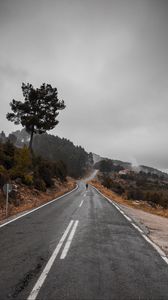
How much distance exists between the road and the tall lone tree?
80.6ft

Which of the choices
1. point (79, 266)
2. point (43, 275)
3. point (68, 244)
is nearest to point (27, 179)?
point (68, 244)

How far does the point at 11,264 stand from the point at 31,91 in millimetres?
29637

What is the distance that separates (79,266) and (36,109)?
94.7 ft

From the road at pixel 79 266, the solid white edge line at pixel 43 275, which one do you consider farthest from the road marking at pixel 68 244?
the solid white edge line at pixel 43 275

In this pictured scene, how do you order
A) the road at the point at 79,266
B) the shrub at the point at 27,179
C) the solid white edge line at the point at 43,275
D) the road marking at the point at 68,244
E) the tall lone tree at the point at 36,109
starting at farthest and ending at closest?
the tall lone tree at the point at 36,109 → the shrub at the point at 27,179 → the road marking at the point at 68,244 → the road at the point at 79,266 → the solid white edge line at the point at 43,275

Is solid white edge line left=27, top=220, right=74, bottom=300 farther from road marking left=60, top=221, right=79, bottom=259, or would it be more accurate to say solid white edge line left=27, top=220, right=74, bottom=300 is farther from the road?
road marking left=60, top=221, right=79, bottom=259

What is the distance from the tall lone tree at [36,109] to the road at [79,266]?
80.6 feet

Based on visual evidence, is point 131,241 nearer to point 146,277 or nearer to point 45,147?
point 146,277

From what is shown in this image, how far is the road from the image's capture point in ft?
11.9

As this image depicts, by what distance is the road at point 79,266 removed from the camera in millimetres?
3621

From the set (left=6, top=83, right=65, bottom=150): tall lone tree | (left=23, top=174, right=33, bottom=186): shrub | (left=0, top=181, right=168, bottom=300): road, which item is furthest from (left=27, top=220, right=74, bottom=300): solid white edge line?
(left=6, top=83, right=65, bottom=150): tall lone tree

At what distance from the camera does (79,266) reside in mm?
4688

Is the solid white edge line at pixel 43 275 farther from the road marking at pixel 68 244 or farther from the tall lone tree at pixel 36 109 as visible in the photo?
the tall lone tree at pixel 36 109

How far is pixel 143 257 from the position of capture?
5441 millimetres
